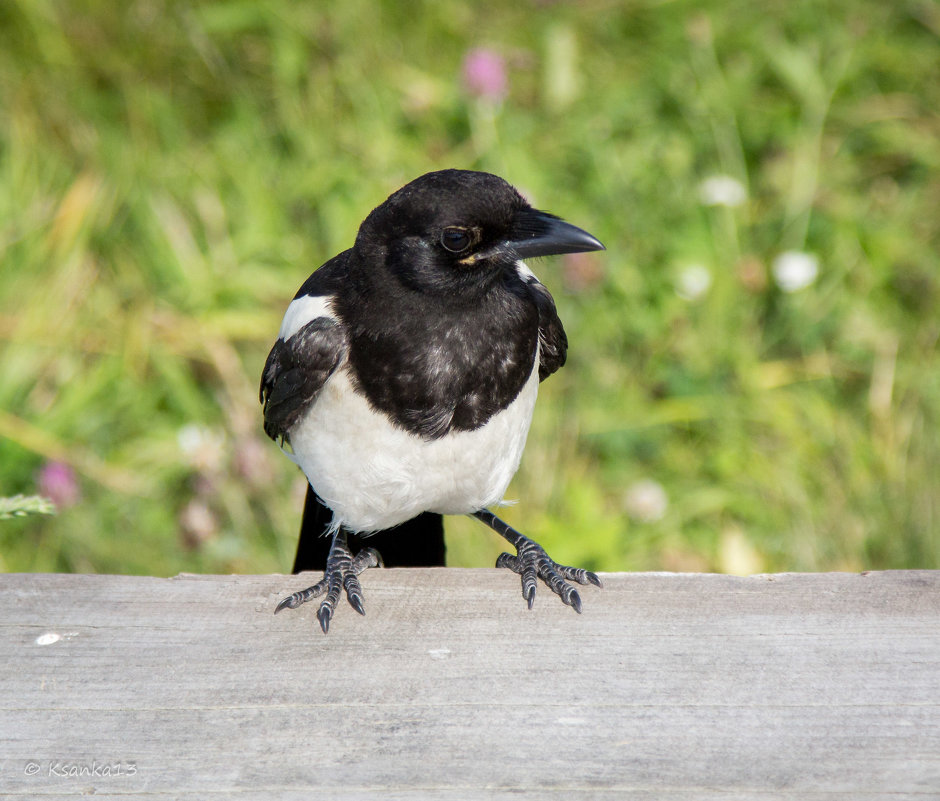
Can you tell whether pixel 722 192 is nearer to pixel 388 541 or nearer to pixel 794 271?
pixel 794 271

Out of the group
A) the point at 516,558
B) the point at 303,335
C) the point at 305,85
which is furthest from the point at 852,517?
the point at 305,85

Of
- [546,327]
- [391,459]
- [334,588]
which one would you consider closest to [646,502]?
[546,327]

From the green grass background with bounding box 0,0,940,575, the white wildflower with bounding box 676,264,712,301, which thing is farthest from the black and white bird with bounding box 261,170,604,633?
the white wildflower with bounding box 676,264,712,301

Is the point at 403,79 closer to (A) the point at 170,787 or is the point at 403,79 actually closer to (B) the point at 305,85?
(B) the point at 305,85

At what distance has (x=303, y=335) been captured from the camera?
212 cm

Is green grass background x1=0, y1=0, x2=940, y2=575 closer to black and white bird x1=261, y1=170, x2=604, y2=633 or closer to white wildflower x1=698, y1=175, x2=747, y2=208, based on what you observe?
white wildflower x1=698, y1=175, x2=747, y2=208

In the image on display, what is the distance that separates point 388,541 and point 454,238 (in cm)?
85

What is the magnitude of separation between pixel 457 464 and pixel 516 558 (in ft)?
0.68

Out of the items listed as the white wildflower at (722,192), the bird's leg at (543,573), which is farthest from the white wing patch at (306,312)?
the white wildflower at (722,192)

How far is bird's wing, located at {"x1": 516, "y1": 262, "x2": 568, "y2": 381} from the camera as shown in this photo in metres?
2.31

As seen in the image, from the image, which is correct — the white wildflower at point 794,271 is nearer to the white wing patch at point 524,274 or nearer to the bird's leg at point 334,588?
the white wing patch at point 524,274

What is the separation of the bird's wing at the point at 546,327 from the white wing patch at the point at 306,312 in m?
0.41

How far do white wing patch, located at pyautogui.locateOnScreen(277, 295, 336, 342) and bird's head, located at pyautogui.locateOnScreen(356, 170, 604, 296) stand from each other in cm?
15

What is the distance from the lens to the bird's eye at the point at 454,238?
6.46 feet
